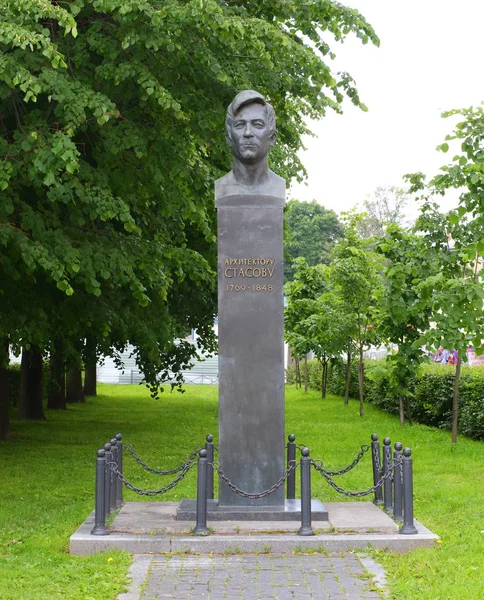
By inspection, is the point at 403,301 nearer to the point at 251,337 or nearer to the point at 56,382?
the point at 251,337

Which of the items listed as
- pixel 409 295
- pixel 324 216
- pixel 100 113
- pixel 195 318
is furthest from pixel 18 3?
pixel 324 216

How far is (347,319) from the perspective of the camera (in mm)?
27938

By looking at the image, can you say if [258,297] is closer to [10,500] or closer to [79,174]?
[79,174]

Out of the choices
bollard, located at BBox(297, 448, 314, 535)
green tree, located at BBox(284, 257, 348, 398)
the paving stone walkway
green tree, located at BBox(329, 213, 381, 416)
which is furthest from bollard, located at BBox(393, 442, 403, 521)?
green tree, located at BBox(284, 257, 348, 398)

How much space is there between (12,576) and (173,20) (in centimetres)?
677

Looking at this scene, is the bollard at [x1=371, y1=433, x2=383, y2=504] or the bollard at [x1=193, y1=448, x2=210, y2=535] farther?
the bollard at [x1=371, y1=433, x2=383, y2=504]

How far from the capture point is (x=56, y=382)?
83.8 feet

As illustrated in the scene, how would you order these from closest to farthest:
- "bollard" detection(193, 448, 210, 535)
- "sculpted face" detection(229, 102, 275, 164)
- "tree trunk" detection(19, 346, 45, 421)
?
"bollard" detection(193, 448, 210, 535) → "sculpted face" detection(229, 102, 275, 164) → "tree trunk" detection(19, 346, 45, 421)

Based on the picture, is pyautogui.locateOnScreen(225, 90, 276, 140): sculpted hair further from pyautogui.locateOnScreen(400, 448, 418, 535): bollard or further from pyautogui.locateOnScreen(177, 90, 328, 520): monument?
pyautogui.locateOnScreen(400, 448, 418, 535): bollard

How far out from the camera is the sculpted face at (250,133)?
10781 mm

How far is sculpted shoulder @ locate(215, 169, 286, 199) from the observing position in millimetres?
10867

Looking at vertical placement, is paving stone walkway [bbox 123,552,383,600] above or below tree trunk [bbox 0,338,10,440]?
below

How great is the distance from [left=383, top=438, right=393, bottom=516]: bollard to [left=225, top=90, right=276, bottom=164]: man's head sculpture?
361cm

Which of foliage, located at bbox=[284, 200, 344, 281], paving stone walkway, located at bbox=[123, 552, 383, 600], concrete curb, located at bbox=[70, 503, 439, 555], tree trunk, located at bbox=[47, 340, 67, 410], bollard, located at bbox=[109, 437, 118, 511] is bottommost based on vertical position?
paving stone walkway, located at bbox=[123, 552, 383, 600]
